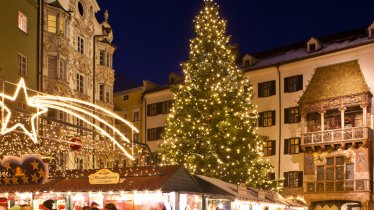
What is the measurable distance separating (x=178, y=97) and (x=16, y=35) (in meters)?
8.75

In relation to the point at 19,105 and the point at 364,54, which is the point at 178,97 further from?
the point at 364,54

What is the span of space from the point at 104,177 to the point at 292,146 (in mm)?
25244

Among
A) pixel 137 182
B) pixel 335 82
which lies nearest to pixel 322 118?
pixel 335 82

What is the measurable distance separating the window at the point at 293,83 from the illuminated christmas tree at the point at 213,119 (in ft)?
32.8

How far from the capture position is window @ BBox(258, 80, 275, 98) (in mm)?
43200

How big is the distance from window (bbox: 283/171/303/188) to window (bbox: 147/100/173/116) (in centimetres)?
1232

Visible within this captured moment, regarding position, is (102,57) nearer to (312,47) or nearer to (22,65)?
(22,65)

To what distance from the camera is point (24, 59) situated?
103 ft

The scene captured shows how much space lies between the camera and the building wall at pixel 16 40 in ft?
95.4

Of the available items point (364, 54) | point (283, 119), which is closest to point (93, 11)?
point (283, 119)

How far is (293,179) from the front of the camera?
41344 millimetres

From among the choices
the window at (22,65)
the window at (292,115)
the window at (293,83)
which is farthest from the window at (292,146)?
the window at (22,65)

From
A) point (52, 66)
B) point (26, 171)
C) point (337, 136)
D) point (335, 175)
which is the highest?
point (52, 66)

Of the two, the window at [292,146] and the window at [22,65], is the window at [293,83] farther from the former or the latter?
the window at [22,65]
